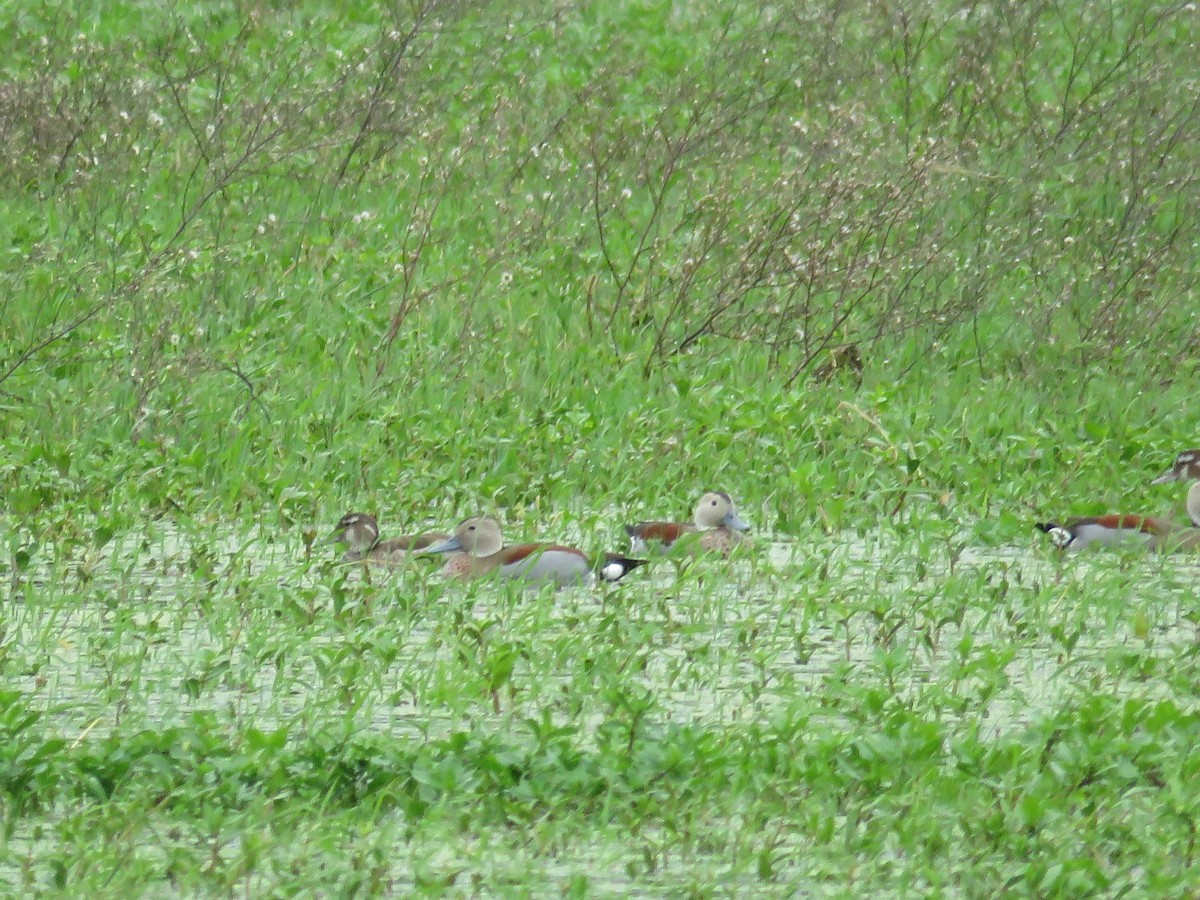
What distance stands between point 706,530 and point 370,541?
120 centimetres

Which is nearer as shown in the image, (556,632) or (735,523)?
(556,632)

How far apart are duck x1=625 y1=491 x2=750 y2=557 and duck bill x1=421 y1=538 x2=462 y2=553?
67 cm

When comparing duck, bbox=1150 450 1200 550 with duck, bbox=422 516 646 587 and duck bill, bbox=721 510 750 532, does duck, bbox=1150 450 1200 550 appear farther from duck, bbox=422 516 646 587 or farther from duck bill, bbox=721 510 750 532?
duck, bbox=422 516 646 587

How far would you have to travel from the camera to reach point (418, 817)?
197 inches

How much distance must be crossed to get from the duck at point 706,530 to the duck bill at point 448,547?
666 millimetres

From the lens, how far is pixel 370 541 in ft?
26.2

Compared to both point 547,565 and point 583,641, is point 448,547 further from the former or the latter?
point 583,641

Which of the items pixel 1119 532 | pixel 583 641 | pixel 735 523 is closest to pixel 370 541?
pixel 735 523

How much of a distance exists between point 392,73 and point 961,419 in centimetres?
511

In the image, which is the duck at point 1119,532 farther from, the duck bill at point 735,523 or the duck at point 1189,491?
the duck bill at point 735,523

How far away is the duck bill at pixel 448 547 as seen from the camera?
773cm

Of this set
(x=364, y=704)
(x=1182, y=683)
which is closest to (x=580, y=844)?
(x=364, y=704)

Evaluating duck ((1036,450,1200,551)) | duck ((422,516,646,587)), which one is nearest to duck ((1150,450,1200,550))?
duck ((1036,450,1200,551))

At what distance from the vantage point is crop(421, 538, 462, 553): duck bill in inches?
305
